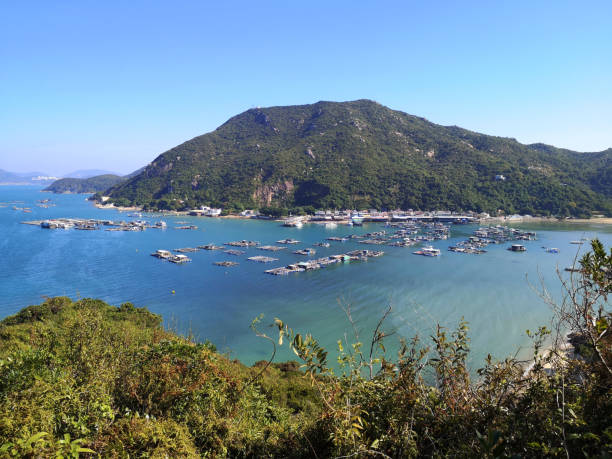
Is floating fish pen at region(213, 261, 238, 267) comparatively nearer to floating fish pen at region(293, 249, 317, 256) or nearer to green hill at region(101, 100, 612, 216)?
floating fish pen at region(293, 249, 317, 256)

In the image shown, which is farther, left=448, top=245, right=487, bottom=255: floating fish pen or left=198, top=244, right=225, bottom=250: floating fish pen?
left=198, top=244, right=225, bottom=250: floating fish pen

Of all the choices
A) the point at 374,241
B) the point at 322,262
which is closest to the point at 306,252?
the point at 322,262

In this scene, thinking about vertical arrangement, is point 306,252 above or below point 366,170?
below

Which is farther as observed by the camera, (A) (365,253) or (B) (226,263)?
(A) (365,253)

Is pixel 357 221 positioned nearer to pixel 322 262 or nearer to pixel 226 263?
pixel 322 262

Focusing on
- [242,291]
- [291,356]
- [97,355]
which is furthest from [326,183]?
[97,355]

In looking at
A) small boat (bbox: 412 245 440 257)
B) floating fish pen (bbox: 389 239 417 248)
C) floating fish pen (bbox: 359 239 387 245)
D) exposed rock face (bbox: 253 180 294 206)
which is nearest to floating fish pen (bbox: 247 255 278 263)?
floating fish pen (bbox: 359 239 387 245)
